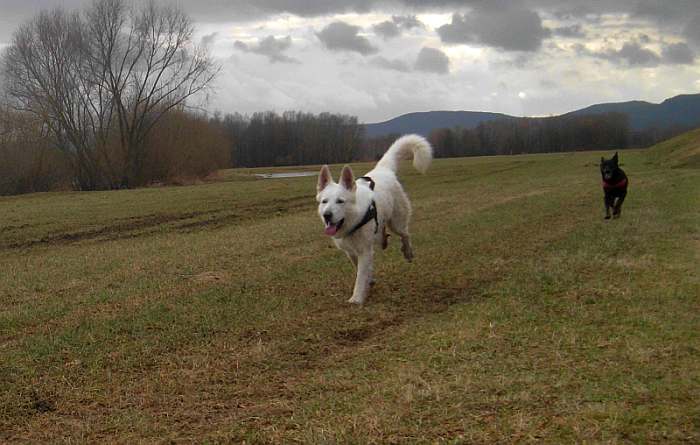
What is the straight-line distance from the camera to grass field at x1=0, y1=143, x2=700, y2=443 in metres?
3.67

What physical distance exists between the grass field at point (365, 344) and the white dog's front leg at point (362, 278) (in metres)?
0.19

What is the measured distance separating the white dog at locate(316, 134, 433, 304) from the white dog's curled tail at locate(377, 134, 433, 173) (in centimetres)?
61

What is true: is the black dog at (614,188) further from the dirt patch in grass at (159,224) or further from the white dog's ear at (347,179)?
the dirt patch in grass at (159,224)

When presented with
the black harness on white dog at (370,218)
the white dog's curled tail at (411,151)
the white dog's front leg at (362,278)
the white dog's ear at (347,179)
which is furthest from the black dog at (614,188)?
the white dog's ear at (347,179)

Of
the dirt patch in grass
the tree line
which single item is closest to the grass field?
the dirt patch in grass

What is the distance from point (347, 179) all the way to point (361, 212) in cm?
43

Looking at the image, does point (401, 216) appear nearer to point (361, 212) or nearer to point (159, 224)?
point (361, 212)

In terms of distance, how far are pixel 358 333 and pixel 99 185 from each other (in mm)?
44151

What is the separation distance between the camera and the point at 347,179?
6.80 meters

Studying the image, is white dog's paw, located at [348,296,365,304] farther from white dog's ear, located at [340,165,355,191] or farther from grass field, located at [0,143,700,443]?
white dog's ear, located at [340,165,355,191]

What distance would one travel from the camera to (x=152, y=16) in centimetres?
4153

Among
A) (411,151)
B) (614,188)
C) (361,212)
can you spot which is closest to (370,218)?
(361,212)

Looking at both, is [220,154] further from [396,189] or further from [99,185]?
[396,189]

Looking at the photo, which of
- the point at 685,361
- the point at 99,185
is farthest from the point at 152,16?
the point at 685,361
